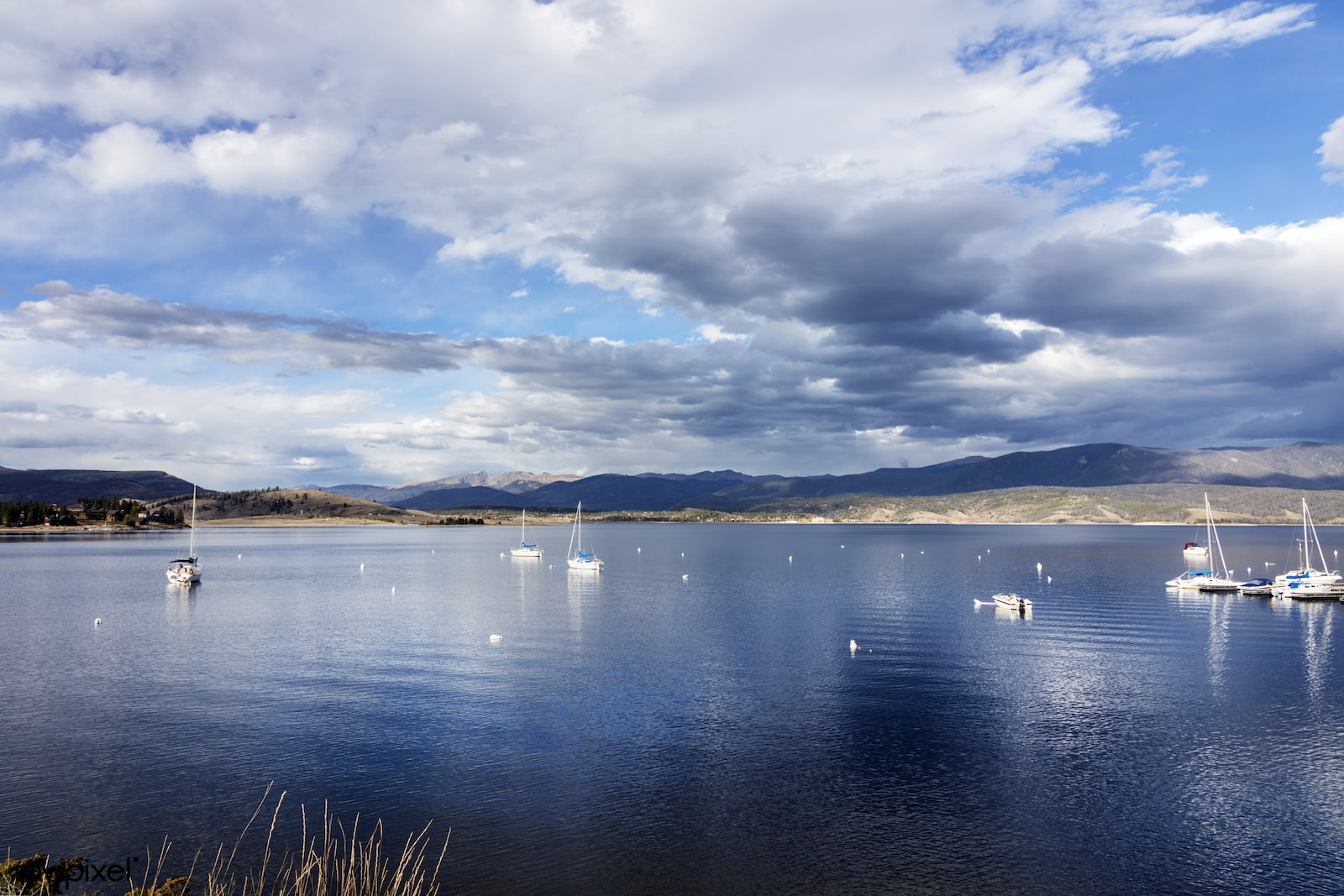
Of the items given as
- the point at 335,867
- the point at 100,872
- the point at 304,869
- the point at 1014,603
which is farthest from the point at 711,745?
the point at 1014,603

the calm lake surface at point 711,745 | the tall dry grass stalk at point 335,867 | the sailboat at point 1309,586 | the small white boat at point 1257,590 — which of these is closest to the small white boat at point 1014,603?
the calm lake surface at point 711,745

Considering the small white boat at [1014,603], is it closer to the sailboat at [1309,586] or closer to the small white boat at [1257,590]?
the small white boat at [1257,590]

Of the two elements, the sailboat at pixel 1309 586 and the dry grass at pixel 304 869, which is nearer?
the dry grass at pixel 304 869

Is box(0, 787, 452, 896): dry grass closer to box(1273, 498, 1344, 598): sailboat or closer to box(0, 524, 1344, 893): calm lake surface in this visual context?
box(0, 524, 1344, 893): calm lake surface

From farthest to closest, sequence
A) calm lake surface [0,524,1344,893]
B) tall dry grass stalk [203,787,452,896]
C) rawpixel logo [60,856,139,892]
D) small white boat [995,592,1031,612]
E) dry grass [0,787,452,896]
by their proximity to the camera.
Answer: small white boat [995,592,1031,612] → calm lake surface [0,524,1344,893] → rawpixel logo [60,856,139,892] → tall dry grass stalk [203,787,452,896] → dry grass [0,787,452,896]

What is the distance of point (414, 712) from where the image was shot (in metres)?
45.7

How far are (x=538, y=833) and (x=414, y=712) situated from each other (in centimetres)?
1868

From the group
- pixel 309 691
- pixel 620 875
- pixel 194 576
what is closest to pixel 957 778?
pixel 620 875

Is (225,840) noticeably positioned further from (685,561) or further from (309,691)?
(685,561)

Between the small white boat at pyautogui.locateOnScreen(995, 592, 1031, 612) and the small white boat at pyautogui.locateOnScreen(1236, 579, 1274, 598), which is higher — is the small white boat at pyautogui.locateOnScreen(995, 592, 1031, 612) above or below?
above

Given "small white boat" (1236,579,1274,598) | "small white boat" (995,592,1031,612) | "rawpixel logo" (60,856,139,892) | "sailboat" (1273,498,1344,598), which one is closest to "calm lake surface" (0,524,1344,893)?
"rawpixel logo" (60,856,139,892)

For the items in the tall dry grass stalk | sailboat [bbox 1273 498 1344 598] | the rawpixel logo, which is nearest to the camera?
the tall dry grass stalk

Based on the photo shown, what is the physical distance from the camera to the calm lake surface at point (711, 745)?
1115 inches

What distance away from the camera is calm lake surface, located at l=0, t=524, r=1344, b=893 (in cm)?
2833
